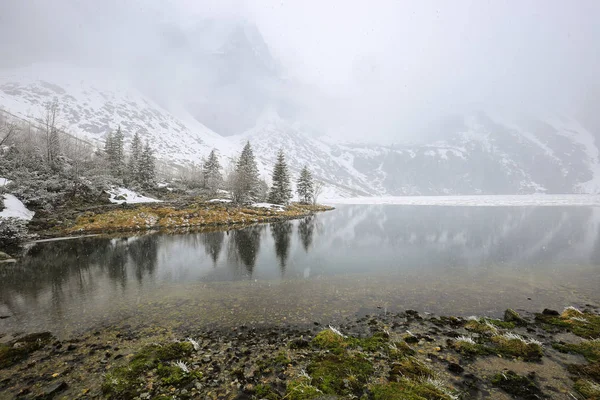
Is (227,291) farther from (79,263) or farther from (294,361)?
(79,263)

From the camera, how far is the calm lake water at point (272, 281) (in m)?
11.5

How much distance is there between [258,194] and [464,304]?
59.0 m

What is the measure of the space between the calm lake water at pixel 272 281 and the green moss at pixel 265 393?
166 inches

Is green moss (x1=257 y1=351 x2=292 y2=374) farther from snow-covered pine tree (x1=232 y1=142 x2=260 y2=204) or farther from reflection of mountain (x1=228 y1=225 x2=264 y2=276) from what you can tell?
snow-covered pine tree (x1=232 y1=142 x2=260 y2=204)

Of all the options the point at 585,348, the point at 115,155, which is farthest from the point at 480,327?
the point at 115,155

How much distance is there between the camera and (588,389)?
20.3ft

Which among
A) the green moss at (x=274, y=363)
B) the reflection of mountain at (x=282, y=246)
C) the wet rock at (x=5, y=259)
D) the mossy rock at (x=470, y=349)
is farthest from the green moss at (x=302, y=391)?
the wet rock at (x=5, y=259)

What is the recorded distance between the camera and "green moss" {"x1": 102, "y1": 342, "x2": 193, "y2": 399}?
21.0 ft

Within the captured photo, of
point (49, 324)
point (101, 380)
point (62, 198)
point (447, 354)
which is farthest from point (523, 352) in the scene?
point (62, 198)

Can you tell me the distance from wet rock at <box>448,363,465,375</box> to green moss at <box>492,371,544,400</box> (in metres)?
0.75

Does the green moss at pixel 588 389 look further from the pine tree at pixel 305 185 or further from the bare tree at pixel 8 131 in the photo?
the pine tree at pixel 305 185

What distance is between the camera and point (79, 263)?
18500 mm

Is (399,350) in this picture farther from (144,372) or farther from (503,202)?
(503,202)

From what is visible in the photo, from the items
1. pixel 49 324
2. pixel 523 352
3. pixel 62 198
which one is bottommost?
pixel 49 324
